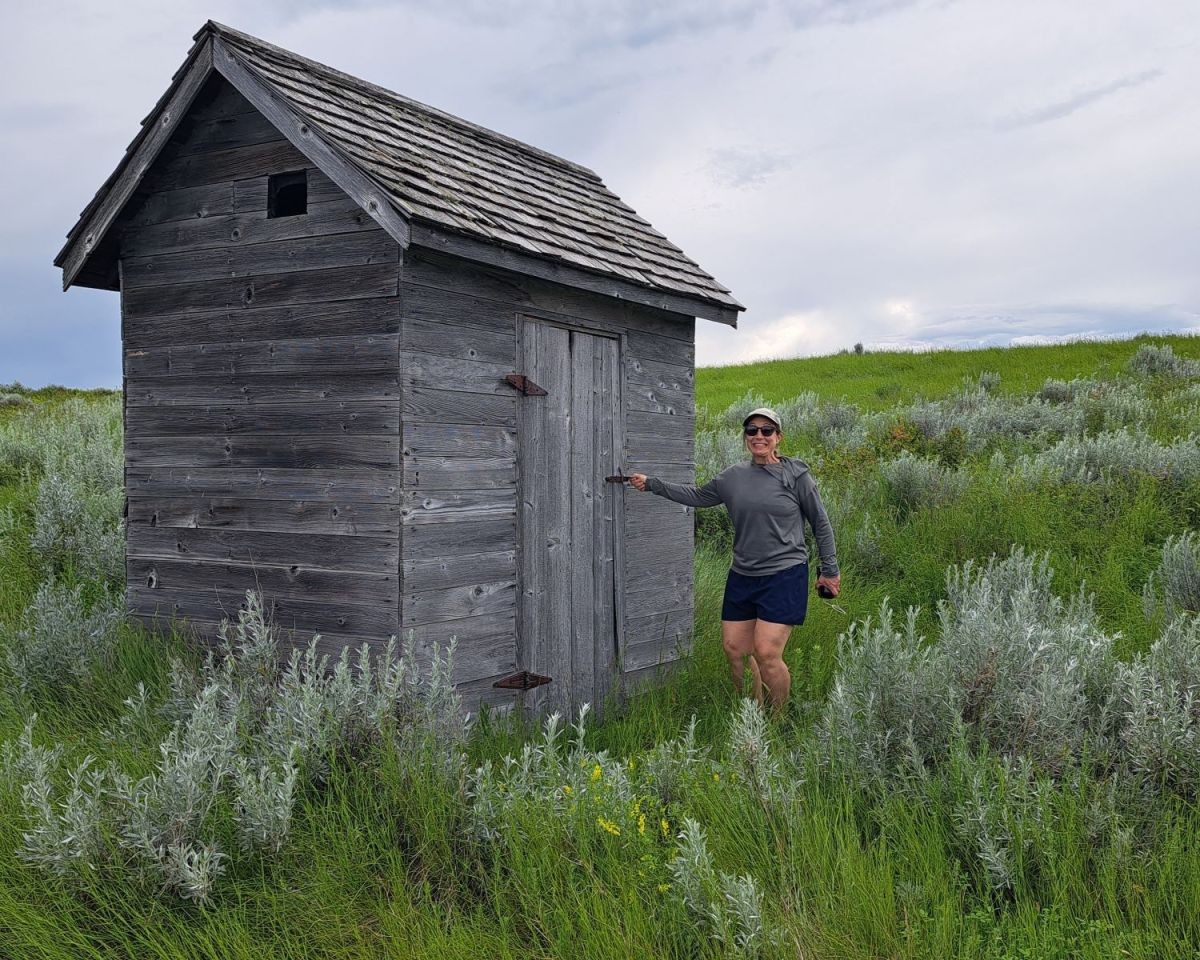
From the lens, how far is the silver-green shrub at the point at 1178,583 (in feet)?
26.4

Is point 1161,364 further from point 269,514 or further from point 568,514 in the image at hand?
point 269,514

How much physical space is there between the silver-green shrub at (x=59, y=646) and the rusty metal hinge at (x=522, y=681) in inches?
99.6

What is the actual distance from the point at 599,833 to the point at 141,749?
258cm

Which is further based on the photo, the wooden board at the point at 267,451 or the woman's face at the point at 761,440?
the woman's face at the point at 761,440

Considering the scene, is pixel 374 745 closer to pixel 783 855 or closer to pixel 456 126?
pixel 783 855

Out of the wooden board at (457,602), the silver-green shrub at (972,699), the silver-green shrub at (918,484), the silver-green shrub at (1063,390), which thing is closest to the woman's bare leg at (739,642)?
the wooden board at (457,602)

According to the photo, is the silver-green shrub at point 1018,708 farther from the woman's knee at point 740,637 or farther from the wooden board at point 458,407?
the wooden board at point 458,407

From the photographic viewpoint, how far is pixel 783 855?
3846mm

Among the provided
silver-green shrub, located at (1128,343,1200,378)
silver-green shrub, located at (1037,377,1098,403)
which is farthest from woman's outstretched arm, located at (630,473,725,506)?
silver-green shrub, located at (1128,343,1200,378)

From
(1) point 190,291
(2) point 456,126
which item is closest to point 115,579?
(1) point 190,291

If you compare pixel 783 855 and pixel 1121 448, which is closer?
pixel 783 855

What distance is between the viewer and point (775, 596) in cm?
652

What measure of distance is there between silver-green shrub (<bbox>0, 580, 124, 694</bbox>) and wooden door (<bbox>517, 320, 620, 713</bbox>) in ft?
8.96

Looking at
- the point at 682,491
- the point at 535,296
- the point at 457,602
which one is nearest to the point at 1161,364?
the point at 682,491
